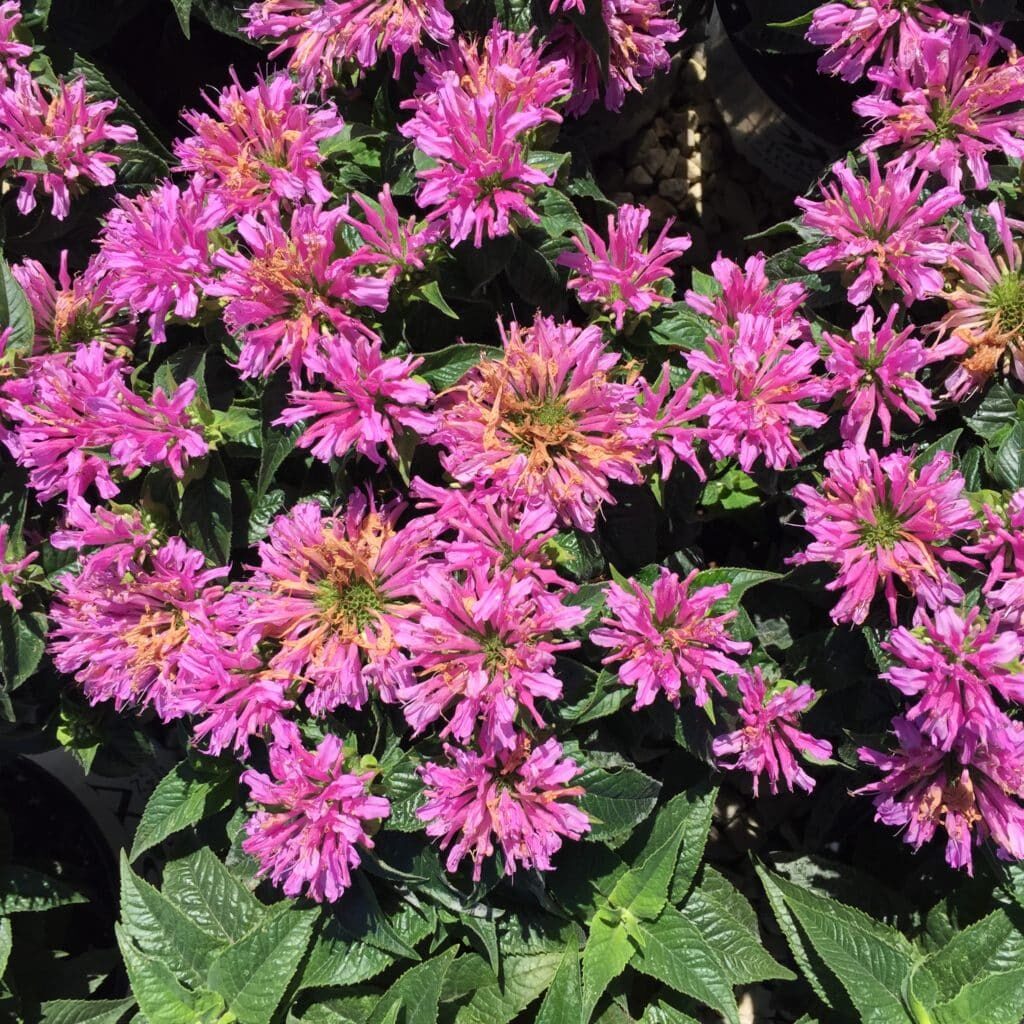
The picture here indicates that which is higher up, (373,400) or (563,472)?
(373,400)

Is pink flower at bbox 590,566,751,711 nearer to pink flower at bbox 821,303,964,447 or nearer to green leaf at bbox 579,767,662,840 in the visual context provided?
green leaf at bbox 579,767,662,840

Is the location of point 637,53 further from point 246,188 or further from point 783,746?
point 783,746

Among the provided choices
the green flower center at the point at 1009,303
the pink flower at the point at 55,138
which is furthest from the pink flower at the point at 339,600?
the green flower center at the point at 1009,303

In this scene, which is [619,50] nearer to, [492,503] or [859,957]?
[492,503]

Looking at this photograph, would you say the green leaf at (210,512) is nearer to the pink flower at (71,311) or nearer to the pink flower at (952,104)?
the pink flower at (71,311)

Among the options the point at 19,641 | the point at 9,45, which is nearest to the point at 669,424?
the point at 19,641

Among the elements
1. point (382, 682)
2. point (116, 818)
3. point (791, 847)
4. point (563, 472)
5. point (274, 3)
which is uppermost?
point (274, 3)

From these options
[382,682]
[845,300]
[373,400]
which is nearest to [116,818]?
[382,682]
